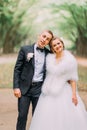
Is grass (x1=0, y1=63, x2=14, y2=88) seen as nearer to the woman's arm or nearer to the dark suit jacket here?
the dark suit jacket

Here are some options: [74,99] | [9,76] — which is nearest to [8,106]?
[9,76]

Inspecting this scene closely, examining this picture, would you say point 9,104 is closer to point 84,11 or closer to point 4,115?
point 4,115

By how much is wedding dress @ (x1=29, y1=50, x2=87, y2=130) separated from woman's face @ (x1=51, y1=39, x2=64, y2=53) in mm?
108

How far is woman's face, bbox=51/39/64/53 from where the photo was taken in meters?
4.62

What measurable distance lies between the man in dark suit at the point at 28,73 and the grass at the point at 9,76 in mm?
3704

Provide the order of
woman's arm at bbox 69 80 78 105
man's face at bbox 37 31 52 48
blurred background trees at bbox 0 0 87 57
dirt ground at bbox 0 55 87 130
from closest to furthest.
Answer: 1. man's face at bbox 37 31 52 48
2. woman's arm at bbox 69 80 78 105
3. dirt ground at bbox 0 55 87 130
4. blurred background trees at bbox 0 0 87 57

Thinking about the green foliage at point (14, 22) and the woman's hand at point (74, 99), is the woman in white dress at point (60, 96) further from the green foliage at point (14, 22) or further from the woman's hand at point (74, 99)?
the green foliage at point (14, 22)

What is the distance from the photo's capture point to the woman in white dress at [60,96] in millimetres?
4695

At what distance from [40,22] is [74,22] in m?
0.69

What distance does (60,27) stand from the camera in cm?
844

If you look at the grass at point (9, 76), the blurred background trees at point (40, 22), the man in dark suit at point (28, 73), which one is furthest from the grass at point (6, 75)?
the man in dark suit at point (28, 73)

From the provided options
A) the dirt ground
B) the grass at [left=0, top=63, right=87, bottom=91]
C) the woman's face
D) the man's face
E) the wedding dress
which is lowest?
the dirt ground

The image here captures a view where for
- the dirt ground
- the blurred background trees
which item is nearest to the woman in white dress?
the dirt ground

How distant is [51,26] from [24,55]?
377 cm
